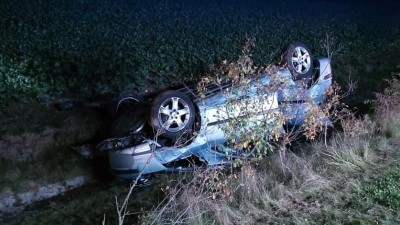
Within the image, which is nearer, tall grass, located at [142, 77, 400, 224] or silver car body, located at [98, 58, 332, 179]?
tall grass, located at [142, 77, 400, 224]

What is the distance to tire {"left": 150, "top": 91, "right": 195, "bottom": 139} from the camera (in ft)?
20.8

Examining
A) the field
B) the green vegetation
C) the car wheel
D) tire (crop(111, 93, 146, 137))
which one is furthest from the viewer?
the green vegetation

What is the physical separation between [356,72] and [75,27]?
24.8ft

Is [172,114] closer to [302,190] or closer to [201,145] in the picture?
[201,145]

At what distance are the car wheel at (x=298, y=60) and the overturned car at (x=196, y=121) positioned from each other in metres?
1.20

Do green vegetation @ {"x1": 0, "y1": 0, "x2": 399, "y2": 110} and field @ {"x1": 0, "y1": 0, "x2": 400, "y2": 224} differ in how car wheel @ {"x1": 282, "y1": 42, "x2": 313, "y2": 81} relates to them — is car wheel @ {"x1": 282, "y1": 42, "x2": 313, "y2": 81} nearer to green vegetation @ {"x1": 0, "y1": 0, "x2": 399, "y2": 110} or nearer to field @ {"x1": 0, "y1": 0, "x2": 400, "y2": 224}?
field @ {"x1": 0, "y1": 0, "x2": 400, "y2": 224}

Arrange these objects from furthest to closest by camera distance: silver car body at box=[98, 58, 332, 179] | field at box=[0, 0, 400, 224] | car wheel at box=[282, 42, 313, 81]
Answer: car wheel at box=[282, 42, 313, 81]
silver car body at box=[98, 58, 332, 179]
field at box=[0, 0, 400, 224]

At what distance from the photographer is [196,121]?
22.0 ft

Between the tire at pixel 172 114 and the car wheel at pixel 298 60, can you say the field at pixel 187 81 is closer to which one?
the tire at pixel 172 114

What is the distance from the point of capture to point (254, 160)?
5.44 m

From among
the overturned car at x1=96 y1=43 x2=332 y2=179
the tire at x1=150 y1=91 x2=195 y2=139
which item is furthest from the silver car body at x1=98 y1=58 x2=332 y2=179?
the tire at x1=150 y1=91 x2=195 y2=139

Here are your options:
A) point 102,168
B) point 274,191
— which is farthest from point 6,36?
point 274,191

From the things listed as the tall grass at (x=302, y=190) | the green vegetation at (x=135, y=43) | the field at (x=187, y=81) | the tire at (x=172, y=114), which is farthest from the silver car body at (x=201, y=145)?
the green vegetation at (x=135, y=43)

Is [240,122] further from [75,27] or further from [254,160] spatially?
[75,27]
